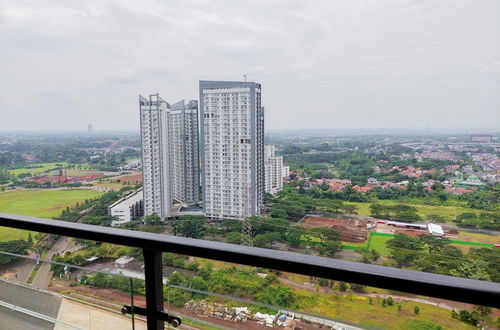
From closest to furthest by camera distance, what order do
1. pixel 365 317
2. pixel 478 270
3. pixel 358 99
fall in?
pixel 365 317 < pixel 478 270 < pixel 358 99

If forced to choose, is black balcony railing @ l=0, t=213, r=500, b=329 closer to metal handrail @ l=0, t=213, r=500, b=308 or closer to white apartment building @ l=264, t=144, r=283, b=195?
metal handrail @ l=0, t=213, r=500, b=308

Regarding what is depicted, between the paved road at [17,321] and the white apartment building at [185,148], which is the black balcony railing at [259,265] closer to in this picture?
the paved road at [17,321]

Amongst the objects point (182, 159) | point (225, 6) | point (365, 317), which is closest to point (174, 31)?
point (225, 6)

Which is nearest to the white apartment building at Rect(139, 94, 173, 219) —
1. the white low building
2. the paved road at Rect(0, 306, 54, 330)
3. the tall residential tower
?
the tall residential tower

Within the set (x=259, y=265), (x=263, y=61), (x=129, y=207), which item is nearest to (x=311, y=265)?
(x=259, y=265)

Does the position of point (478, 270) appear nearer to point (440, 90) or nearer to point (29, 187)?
point (440, 90)

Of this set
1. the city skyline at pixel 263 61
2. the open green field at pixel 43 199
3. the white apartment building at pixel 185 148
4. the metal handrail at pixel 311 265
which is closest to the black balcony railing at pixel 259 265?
the metal handrail at pixel 311 265
